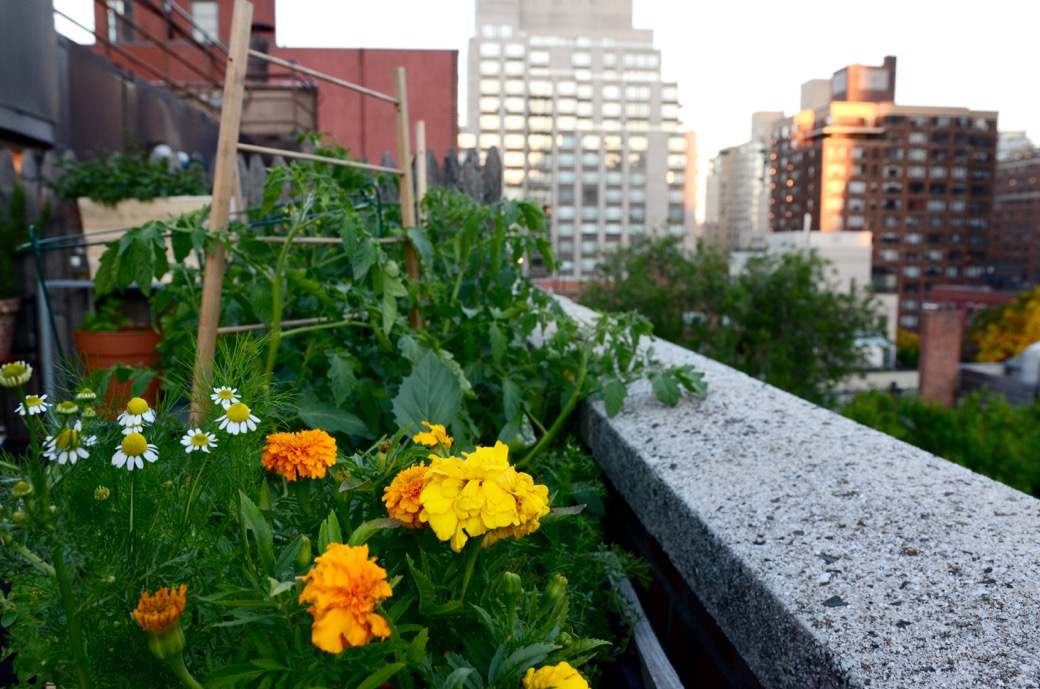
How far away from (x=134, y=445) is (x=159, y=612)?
173mm

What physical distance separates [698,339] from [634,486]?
37.5ft

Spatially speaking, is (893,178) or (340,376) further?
(893,178)

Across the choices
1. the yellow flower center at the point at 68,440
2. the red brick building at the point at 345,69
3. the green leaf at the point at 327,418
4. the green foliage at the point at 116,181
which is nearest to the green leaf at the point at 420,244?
the green leaf at the point at 327,418

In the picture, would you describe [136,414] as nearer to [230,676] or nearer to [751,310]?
[230,676]

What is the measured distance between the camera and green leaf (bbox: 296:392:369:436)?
5.37 ft

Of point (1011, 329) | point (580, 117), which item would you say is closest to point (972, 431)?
point (1011, 329)

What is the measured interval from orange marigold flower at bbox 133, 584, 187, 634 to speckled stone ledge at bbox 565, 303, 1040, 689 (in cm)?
62

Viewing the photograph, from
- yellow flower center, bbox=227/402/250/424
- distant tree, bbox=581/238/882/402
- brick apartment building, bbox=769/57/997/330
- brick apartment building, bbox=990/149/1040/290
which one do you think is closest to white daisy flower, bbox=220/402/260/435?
yellow flower center, bbox=227/402/250/424

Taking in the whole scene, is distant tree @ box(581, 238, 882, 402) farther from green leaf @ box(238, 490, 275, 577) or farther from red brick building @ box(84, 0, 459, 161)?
green leaf @ box(238, 490, 275, 577)

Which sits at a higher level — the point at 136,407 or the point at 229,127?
the point at 229,127

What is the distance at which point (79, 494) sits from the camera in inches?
29.0

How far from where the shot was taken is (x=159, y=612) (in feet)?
1.99

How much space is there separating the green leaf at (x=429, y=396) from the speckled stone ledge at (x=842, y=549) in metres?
0.38

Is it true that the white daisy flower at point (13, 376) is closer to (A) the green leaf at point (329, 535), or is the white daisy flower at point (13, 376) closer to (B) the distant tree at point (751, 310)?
(A) the green leaf at point (329, 535)
